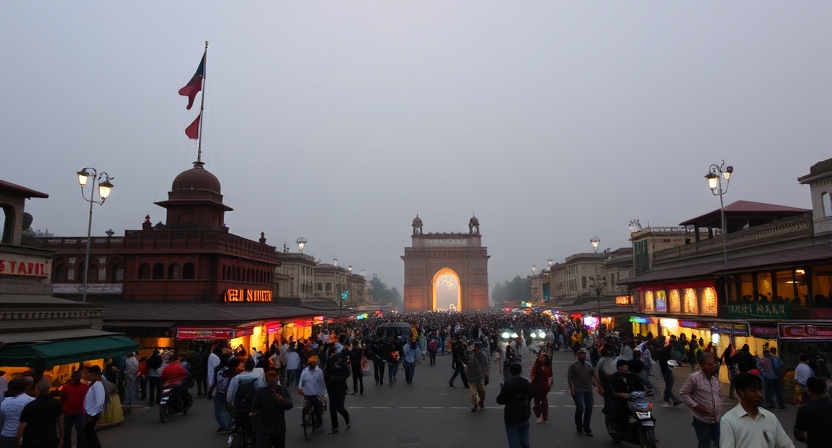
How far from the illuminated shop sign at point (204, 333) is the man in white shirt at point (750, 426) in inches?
754

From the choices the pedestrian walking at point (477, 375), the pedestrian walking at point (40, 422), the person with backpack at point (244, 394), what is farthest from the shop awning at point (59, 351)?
the pedestrian walking at point (477, 375)

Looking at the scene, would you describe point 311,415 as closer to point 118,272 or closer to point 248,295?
point 248,295

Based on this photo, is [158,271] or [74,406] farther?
[158,271]

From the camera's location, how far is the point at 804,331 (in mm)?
15445

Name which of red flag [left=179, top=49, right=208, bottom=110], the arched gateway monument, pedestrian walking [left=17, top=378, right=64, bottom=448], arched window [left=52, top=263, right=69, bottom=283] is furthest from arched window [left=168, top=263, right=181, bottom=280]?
the arched gateway monument

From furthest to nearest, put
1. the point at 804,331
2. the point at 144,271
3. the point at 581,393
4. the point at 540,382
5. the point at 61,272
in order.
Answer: the point at 61,272 → the point at 144,271 → the point at 804,331 → the point at 540,382 → the point at 581,393

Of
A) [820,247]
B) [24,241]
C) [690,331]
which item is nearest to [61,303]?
[24,241]

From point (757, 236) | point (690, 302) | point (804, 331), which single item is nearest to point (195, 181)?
point (690, 302)

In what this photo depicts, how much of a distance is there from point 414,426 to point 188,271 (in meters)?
18.4

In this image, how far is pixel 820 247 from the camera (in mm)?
18031

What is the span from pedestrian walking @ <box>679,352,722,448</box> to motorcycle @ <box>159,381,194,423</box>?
1031cm

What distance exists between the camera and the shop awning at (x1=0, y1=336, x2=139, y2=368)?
10.4 metres

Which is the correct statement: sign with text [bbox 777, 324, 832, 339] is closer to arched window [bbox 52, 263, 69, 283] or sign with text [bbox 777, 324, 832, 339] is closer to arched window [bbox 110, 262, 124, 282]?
arched window [bbox 110, 262, 124, 282]

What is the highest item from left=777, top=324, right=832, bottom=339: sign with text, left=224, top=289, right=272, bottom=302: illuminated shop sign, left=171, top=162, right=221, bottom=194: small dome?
left=171, top=162, right=221, bottom=194: small dome
